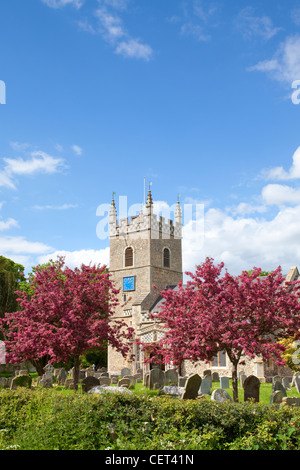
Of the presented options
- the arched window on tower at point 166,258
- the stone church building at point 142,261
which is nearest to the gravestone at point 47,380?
the stone church building at point 142,261

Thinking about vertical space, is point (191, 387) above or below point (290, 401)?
above

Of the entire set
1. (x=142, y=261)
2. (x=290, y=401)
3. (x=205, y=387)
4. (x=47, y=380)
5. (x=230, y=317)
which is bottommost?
(x=290, y=401)

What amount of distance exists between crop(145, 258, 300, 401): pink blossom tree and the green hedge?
7.64 meters

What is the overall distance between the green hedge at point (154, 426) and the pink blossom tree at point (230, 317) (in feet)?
25.1

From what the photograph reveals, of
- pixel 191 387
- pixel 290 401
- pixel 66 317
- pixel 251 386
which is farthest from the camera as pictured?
pixel 66 317

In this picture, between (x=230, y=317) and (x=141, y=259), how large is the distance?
31.4m

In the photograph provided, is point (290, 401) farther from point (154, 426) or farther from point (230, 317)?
point (154, 426)

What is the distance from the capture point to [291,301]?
17531 millimetres

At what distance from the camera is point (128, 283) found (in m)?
48.7

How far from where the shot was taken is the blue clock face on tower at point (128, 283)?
48.3 metres

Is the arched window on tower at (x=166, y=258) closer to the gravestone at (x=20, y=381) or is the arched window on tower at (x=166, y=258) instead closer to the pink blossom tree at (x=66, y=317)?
the pink blossom tree at (x=66, y=317)

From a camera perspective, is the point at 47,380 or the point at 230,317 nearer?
the point at 230,317

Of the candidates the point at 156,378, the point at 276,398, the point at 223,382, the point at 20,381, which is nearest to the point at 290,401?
the point at 276,398
